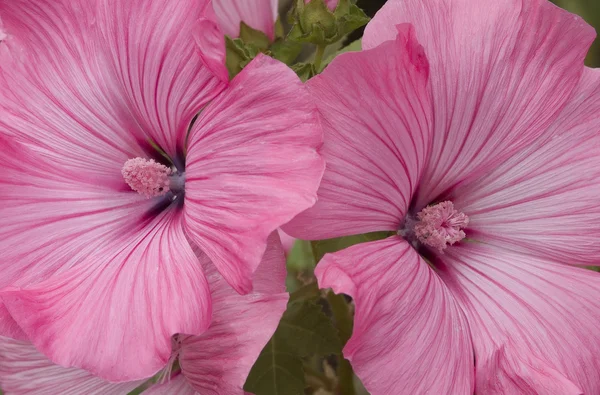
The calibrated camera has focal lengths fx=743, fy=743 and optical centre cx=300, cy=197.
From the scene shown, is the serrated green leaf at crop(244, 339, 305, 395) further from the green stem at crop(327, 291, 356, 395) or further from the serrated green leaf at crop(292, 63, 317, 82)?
the serrated green leaf at crop(292, 63, 317, 82)

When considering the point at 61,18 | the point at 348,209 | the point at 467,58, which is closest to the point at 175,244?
the point at 348,209

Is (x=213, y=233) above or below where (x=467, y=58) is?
below

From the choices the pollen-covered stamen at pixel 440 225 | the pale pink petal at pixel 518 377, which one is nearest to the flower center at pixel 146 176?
the pollen-covered stamen at pixel 440 225

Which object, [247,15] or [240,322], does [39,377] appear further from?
[247,15]

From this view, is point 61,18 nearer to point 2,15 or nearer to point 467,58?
point 2,15

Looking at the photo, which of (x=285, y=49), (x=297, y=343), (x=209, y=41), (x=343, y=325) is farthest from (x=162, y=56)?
(x=343, y=325)

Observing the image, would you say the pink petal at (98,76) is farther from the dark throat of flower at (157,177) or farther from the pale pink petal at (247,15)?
the pale pink petal at (247,15)
